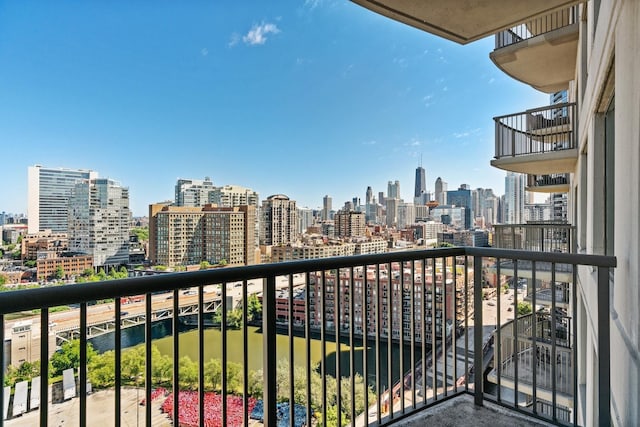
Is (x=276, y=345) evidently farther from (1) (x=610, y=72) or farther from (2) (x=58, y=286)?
(1) (x=610, y=72)

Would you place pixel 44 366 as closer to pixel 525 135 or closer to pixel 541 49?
pixel 541 49

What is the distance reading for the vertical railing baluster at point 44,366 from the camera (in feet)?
3.18

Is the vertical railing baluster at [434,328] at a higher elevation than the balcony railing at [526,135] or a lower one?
lower

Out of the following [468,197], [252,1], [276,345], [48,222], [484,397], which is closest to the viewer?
[276,345]

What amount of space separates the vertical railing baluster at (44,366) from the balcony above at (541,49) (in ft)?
21.8

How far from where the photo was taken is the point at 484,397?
210 cm

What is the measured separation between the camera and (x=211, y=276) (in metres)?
1.28

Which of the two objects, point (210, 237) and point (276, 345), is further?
point (210, 237)

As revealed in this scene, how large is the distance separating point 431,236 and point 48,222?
1468cm

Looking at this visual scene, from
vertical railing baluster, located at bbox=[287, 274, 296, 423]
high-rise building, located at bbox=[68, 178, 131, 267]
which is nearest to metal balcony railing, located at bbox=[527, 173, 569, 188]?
vertical railing baluster, located at bbox=[287, 274, 296, 423]

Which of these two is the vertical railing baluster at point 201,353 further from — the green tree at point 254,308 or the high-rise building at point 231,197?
the high-rise building at point 231,197

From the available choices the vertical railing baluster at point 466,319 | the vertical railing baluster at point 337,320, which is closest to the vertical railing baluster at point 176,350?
the vertical railing baluster at point 337,320

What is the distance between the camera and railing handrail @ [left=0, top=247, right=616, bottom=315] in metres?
0.93

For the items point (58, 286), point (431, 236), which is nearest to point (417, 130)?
point (431, 236)
